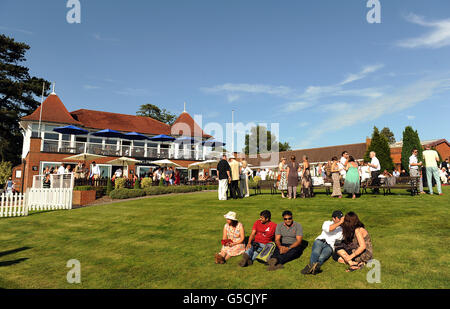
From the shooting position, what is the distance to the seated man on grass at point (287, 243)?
5.87m

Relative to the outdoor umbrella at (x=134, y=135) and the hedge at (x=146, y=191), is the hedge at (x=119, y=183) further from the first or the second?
the outdoor umbrella at (x=134, y=135)

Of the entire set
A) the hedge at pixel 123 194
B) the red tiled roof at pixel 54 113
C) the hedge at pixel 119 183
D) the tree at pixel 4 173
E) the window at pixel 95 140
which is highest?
the red tiled roof at pixel 54 113

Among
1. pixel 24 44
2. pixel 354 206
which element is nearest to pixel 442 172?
pixel 354 206

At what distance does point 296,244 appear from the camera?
6.08m

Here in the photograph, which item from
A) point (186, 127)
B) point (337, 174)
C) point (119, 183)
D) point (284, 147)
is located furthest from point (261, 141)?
point (337, 174)

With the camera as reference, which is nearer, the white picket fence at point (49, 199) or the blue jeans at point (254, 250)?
the blue jeans at point (254, 250)

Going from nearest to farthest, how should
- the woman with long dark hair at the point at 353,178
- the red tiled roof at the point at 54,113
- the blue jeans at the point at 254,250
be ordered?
the blue jeans at the point at 254,250 < the woman with long dark hair at the point at 353,178 < the red tiled roof at the point at 54,113

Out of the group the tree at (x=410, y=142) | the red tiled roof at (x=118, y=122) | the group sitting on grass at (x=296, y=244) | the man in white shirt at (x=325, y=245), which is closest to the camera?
the man in white shirt at (x=325, y=245)

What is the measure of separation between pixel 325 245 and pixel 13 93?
4719 cm

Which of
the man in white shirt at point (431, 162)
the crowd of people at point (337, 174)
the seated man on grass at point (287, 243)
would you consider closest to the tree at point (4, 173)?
the crowd of people at point (337, 174)

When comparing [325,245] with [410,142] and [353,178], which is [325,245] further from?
[410,142]

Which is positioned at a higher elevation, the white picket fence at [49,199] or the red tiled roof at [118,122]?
the red tiled roof at [118,122]

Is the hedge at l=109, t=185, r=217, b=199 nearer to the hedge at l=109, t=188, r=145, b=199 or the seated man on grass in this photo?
the hedge at l=109, t=188, r=145, b=199
